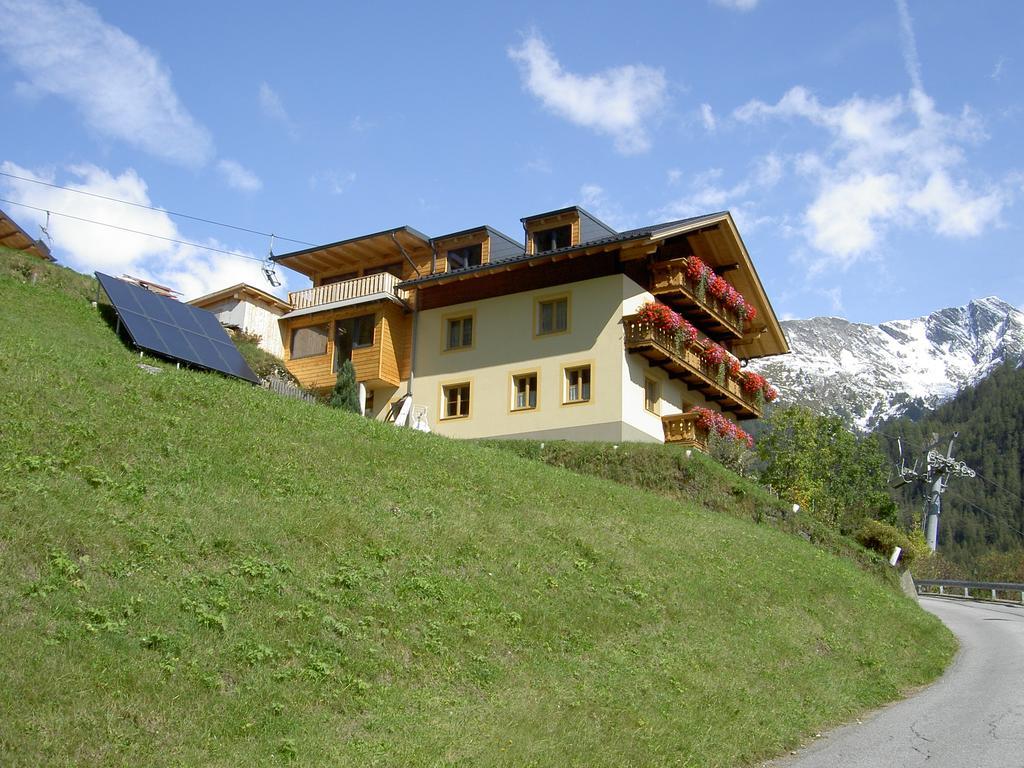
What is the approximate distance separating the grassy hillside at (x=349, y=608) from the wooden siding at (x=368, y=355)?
616 inches

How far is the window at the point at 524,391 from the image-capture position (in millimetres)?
34938

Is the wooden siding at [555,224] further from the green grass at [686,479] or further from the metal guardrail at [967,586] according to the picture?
the metal guardrail at [967,586]

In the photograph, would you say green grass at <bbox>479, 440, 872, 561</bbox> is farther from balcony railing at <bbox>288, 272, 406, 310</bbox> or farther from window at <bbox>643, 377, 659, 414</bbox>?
balcony railing at <bbox>288, 272, 406, 310</bbox>

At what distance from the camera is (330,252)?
41688 mm

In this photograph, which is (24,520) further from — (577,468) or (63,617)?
(577,468)

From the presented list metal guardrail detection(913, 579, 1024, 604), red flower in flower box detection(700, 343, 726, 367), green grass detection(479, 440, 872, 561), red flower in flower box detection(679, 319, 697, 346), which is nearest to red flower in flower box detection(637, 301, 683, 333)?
red flower in flower box detection(679, 319, 697, 346)

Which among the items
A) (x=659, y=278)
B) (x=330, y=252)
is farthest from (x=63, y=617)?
(x=330, y=252)

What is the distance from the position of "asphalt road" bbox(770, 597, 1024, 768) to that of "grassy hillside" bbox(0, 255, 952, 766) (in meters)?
0.60

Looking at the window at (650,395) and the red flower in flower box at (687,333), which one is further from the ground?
the red flower in flower box at (687,333)

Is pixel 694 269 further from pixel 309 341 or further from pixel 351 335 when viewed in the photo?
pixel 309 341

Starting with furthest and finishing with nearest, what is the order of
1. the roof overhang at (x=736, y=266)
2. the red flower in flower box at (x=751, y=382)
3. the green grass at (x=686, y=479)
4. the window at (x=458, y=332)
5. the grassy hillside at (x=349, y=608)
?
the red flower in flower box at (x=751, y=382), the window at (x=458, y=332), the roof overhang at (x=736, y=266), the green grass at (x=686, y=479), the grassy hillside at (x=349, y=608)

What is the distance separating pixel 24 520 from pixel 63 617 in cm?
205

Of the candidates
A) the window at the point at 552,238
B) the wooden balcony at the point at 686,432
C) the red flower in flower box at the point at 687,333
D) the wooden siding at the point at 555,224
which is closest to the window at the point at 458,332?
the wooden siding at the point at 555,224

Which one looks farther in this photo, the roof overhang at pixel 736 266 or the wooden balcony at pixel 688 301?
the roof overhang at pixel 736 266
